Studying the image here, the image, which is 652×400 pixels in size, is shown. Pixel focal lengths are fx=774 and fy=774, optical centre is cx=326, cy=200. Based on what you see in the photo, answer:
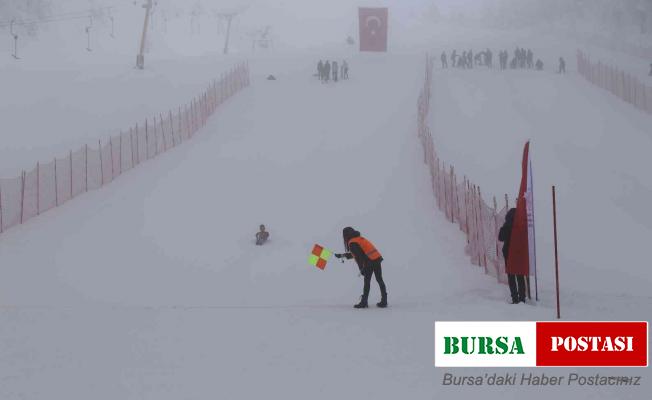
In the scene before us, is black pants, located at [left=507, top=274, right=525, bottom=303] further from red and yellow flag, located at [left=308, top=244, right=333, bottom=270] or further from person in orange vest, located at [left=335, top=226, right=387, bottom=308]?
red and yellow flag, located at [left=308, top=244, right=333, bottom=270]

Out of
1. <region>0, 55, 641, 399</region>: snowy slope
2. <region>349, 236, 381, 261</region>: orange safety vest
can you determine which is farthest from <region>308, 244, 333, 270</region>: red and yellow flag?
<region>0, 55, 641, 399</region>: snowy slope

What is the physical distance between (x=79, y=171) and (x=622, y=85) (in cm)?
3385

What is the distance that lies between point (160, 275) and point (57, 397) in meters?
9.24

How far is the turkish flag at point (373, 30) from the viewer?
212 ft

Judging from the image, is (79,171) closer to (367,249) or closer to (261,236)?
(261,236)

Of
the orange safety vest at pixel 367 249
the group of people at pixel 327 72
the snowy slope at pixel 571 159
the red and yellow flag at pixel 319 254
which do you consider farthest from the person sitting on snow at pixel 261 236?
the group of people at pixel 327 72

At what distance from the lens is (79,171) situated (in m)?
23.9

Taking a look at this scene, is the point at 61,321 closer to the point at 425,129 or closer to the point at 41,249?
the point at 41,249

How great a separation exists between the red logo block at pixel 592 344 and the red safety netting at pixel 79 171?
591 inches

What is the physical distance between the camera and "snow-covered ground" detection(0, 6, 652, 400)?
823 cm

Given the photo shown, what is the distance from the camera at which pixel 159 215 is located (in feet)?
70.8

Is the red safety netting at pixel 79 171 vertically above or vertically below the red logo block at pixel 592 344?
above

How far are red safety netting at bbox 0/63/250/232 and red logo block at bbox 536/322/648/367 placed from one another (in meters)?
15.0

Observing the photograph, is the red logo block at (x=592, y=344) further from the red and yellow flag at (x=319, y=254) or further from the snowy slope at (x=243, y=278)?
the red and yellow flag at (x=319, y=254)
